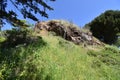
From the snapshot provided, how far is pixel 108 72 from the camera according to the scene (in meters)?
12.4

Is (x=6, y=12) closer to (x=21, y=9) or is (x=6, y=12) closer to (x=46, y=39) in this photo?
(x=21, y=9)

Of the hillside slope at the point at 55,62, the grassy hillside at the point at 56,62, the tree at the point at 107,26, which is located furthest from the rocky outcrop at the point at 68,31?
the tree at the point at 107,26

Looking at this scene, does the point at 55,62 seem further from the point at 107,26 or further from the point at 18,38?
the point at 107,26

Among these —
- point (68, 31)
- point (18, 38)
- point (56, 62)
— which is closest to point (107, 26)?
point (68, 31)

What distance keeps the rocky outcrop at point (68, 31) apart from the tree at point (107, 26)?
7378 millimetres

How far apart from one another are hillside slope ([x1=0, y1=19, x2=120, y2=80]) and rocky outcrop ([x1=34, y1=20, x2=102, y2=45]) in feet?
4.83

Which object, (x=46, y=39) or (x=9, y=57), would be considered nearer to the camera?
(x=9, y=57)

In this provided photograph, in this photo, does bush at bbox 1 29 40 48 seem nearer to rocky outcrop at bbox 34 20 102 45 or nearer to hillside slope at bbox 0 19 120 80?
hillside slope at bbox 0 19 120 80

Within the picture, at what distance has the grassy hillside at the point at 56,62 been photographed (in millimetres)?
11039

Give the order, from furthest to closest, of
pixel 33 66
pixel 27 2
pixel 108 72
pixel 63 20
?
1. pixel 63 20
2. pixel 27 2
3. pixel 108 72
4. pixel 33 66

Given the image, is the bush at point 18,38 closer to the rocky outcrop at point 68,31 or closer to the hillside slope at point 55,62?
the hillside slope at point 55,62

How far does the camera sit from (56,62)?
12.1 m

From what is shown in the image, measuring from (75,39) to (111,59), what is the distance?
9.55 ft

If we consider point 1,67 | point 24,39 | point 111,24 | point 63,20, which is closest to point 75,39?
point 63,20
